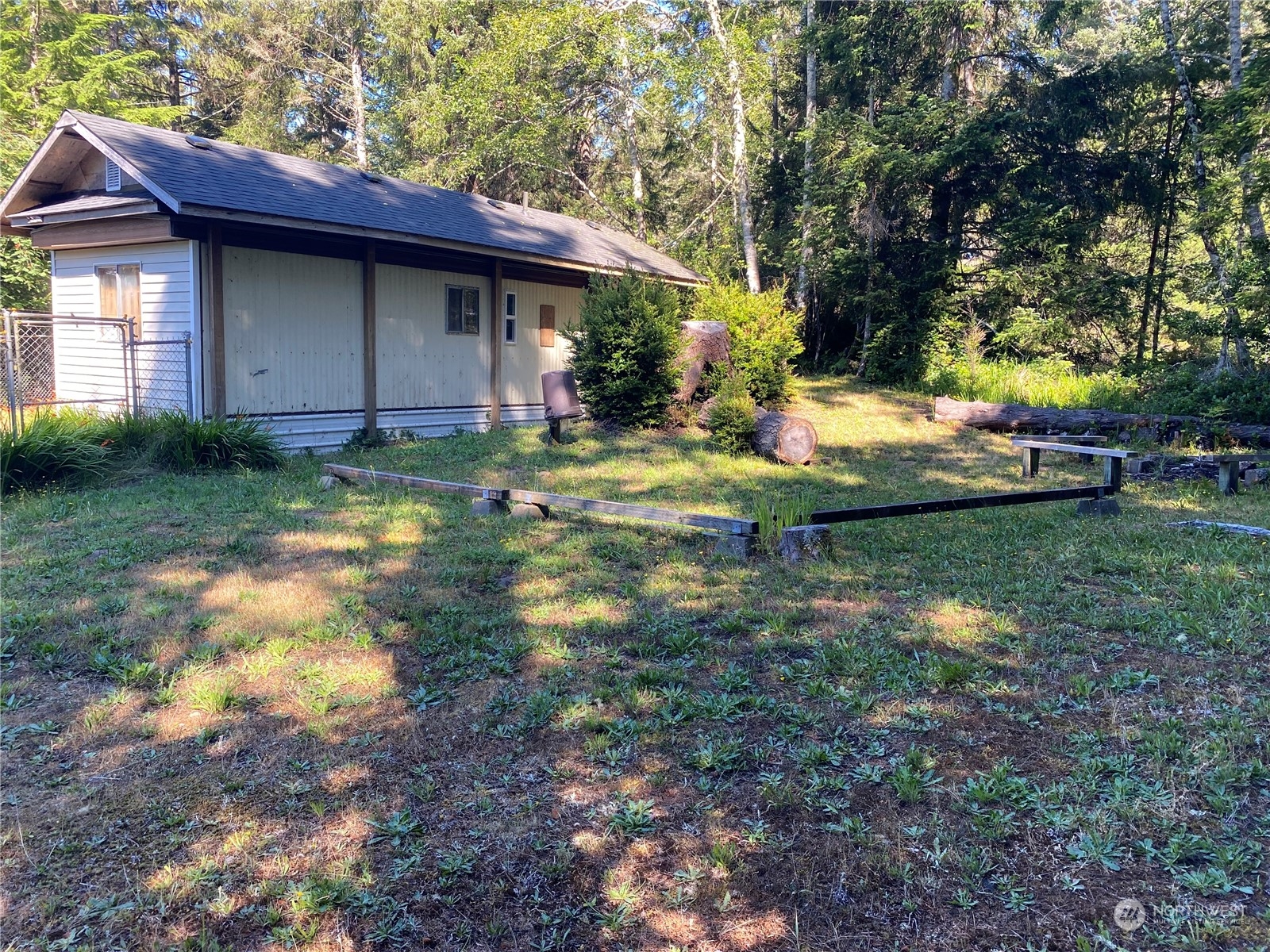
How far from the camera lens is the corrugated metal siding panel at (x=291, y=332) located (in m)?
11.9

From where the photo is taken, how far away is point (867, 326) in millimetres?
21594

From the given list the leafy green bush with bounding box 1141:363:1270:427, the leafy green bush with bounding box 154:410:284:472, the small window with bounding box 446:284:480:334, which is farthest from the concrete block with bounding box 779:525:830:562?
the leafy green bush with bounding box 1141:363:1270:427

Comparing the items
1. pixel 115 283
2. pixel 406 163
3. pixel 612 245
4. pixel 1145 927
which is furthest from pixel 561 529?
pixel 406 163

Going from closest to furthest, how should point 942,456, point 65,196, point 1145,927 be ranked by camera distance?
point 1145,927 → point 942,456 → point 65,196

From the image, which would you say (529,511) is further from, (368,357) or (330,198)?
(330,198)

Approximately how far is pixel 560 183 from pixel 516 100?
19.2ft

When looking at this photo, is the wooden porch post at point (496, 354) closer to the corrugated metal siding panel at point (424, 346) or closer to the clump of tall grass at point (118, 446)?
the corrugated metal siding panel at point (424, 346)

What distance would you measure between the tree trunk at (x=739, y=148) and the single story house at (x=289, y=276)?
636cm

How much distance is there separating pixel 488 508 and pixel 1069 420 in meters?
10.1

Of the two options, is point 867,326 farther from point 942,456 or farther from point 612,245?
Result: point 942,456

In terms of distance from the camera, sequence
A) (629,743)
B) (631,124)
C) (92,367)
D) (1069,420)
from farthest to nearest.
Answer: (631,124) < (1069,420) < (92,367) < (629,743)

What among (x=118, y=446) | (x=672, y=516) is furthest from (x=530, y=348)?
(x=672, y=516)

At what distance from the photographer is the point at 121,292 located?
12.7 m
